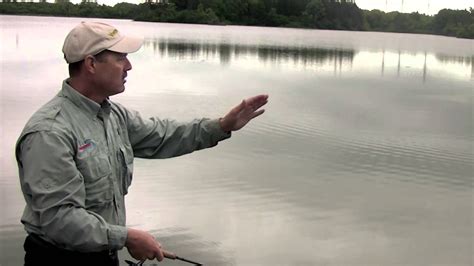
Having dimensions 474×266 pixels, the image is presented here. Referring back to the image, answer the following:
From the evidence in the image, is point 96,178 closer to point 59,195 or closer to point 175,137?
point 59,195

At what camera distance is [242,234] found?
6398 millimetres

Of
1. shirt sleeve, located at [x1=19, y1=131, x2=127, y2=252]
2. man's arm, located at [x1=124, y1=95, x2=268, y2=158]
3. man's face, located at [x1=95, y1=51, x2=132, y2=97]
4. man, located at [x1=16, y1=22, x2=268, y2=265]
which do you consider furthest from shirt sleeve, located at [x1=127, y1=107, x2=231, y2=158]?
shirt sleeve, located at [x1=19, y1=131, x2=127, y2=252]

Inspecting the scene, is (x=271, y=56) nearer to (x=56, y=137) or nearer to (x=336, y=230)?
(x=336, y=230)

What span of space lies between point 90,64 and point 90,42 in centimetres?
8

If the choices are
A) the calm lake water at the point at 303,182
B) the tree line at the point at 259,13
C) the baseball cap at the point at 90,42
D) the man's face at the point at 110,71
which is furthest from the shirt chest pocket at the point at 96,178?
the tree line at the point at 259,13

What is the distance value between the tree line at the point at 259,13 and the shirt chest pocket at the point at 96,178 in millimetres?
110784

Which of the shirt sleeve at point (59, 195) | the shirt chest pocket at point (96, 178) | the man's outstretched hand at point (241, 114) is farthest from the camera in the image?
the man's outstretched hand at point (241, 114)

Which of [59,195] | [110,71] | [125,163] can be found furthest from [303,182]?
[59,195]

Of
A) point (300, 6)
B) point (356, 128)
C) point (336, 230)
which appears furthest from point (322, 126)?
point (300, 6)

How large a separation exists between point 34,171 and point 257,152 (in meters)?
7.98

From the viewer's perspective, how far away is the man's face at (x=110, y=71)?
92.7 inches

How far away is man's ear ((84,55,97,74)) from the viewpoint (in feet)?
7.62

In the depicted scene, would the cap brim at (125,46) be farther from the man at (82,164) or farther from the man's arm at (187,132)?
the man's arm at (187,132)

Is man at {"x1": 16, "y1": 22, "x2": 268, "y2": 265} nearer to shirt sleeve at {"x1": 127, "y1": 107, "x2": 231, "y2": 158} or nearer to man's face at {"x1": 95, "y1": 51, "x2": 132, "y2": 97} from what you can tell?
man's face at {"x1": 95, "y1": 51, "x2": 132, "y2": 97}
